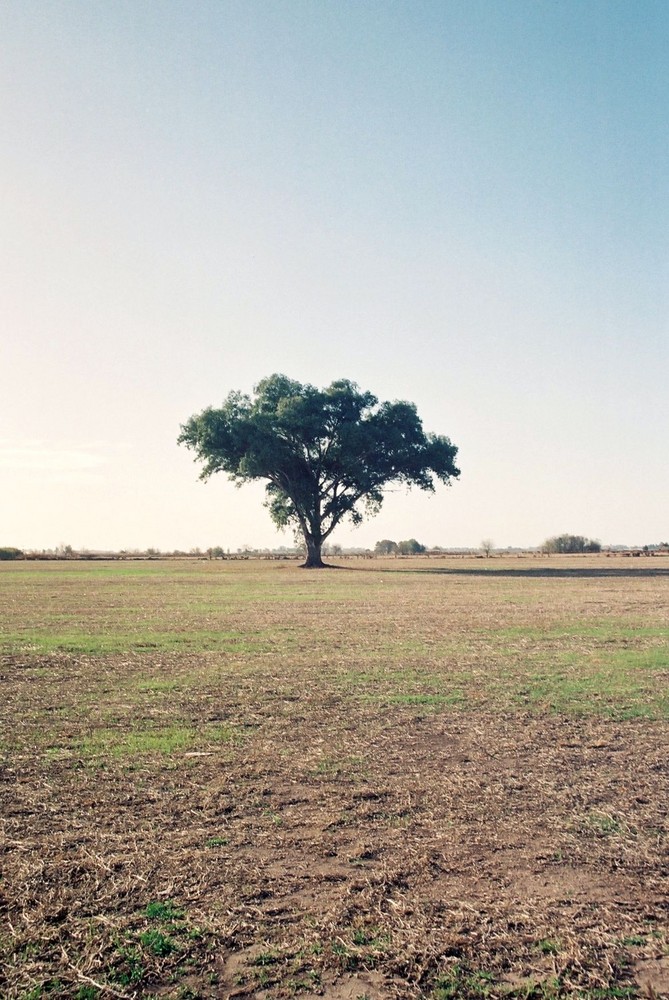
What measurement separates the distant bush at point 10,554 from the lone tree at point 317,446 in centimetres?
3053

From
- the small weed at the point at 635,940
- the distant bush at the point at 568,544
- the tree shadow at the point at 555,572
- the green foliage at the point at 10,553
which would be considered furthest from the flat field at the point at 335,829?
the distant bush at the point at 568,544

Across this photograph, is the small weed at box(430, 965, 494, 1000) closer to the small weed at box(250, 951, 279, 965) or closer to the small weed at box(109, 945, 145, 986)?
the small weed at box(250, 951, 279, 965)

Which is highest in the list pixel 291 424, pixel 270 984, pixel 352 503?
pixel 291 424

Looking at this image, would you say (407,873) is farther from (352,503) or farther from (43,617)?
(352,503)

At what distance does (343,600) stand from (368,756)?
21.0 m

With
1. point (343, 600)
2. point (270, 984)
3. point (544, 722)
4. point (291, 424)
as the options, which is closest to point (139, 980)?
point (270, 984)

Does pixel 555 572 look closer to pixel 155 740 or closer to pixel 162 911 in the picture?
pixel 155 740

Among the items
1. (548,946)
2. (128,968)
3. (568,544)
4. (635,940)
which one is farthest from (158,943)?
(568,544)

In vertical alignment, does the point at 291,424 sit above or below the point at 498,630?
above

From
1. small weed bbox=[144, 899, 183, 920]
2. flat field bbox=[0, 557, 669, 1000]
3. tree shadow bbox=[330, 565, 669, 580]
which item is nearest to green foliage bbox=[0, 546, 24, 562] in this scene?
tree shadow bbox=[330, 565, 669, 580]

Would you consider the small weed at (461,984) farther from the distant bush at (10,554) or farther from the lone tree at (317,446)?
the distant bush at (10,554)

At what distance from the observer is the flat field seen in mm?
3852

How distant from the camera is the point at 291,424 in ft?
212

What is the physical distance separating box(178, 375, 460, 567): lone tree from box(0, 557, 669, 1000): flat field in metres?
52.5
